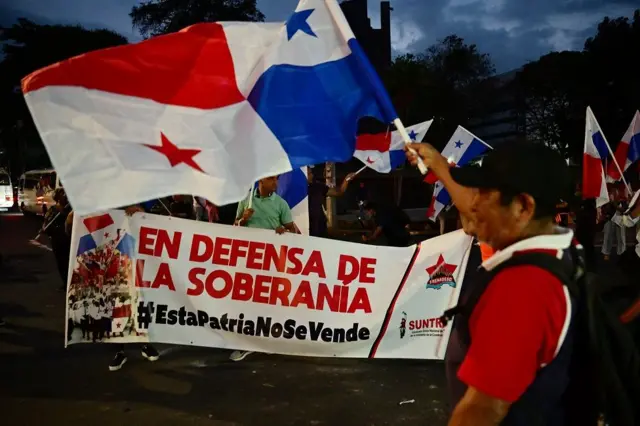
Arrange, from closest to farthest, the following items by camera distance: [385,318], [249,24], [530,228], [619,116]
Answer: [530,228] < [249,24] < [385,318] < [619,116]

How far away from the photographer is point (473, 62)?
52594 millimetres

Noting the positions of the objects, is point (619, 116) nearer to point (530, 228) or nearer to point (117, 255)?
point (117, 255)

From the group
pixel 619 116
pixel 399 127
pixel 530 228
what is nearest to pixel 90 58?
pixel 399 127

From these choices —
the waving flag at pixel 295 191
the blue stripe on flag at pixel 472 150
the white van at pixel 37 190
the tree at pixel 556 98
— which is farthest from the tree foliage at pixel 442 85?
the waving flag at pixel 295 191

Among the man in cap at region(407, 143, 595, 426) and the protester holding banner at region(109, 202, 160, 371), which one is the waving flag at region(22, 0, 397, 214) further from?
the protester holding banner at region(109, 202, 160, 371)

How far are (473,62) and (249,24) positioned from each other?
51323 mm

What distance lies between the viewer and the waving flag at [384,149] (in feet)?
42.5

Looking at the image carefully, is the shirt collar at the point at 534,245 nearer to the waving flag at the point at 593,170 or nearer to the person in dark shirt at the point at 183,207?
the waving flag at the point at 593,170

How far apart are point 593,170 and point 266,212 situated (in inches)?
270

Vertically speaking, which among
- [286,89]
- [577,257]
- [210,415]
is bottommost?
[210,415]

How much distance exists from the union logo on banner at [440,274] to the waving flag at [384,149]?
700 centimetres

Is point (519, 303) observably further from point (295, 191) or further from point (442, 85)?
point (442, 85)

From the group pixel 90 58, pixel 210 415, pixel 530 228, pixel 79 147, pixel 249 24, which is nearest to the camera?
pixel 530 228

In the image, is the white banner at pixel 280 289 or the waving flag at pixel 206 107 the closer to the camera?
the waving flag at pixel 206 107
